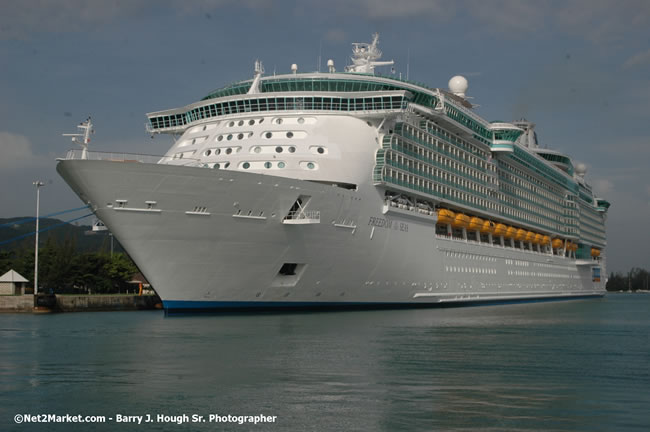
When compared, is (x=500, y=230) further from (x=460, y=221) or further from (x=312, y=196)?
(x=312, y=196)

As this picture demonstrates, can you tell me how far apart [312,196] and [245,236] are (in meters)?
3.74

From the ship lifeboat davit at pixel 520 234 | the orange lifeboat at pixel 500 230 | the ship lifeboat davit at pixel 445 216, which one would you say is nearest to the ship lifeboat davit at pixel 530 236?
the ship lifeboat davit at pixel 520 234

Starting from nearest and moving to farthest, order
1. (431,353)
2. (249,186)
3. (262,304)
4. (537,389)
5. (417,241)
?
(537,389) < (431,353) < (249,186) < (262,304) < (417,241)

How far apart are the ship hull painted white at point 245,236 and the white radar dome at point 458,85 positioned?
80.2 ft

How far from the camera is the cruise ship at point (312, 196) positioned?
2894 centimetres

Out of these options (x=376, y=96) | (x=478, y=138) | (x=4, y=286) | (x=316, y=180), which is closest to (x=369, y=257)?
(x=316, y=180)

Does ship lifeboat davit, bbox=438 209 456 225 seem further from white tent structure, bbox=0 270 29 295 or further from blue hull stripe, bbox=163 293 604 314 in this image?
white tent structure, bbox=0 270 29 295

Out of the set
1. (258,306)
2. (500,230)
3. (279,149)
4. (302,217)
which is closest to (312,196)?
(302,217)

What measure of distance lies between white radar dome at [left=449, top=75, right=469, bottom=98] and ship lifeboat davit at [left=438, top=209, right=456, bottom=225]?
17.5 meters

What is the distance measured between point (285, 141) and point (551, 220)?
155ft

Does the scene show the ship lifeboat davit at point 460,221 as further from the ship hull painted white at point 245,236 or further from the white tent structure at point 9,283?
the white tent structure at point 9,283

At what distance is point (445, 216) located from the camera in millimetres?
46969

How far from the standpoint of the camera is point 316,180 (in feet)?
112

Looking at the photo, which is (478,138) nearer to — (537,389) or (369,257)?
(369,257)
